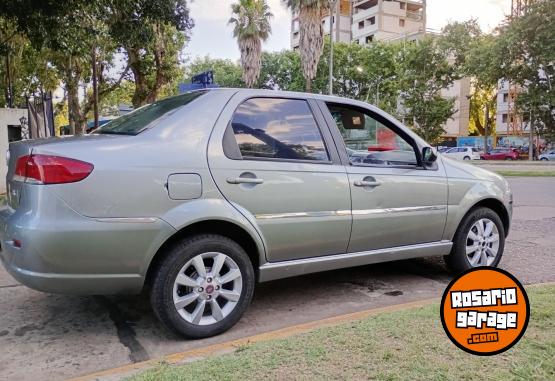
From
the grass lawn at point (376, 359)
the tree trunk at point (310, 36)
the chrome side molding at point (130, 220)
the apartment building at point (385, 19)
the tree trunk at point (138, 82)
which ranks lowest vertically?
the grass lawn at point (376, 359)

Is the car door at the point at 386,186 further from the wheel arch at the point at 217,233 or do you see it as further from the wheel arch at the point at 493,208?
the wheel arch at the point at 217,233

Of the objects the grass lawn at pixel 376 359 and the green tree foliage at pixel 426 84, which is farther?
the green tree foliage at pixel 426 84

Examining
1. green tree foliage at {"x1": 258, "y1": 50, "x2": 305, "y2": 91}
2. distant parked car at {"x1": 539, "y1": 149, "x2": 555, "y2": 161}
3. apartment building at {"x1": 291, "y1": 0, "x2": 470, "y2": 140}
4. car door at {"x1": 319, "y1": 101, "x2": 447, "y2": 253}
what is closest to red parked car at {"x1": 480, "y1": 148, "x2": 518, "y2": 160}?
distant parked car at {"x1": 539, "y1": 149, "x2": 555, "y2": 161}

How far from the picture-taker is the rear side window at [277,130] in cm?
362

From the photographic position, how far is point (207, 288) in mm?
3342

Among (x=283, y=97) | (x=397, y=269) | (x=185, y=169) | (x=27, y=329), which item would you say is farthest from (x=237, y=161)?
(x=397, y=269)

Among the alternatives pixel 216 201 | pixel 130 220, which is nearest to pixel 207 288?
pixel 216 201

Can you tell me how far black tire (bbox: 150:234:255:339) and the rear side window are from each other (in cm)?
66

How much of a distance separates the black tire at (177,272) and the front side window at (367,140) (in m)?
1.29

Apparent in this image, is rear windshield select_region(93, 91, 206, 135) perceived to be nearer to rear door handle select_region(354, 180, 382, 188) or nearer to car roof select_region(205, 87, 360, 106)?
car roof select_region(205, 87, 360, 106)

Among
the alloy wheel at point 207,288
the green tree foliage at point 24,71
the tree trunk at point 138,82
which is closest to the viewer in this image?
the alloy wheel at point 207,288

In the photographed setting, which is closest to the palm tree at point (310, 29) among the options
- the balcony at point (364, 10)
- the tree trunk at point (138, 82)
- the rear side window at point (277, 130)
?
the tree trunk at point (138, 82)

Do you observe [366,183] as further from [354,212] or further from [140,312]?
[140,312]

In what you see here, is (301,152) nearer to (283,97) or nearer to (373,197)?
(283,97)
